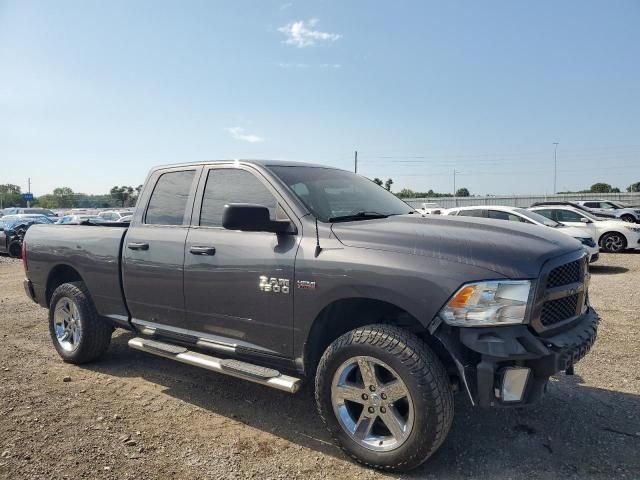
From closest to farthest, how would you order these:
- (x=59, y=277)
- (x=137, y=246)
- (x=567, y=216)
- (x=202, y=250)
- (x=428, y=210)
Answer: (x=202, y=250), (x=137, y=246), (x=59, y=277), (x=428, y=210), (x=567, y=216)

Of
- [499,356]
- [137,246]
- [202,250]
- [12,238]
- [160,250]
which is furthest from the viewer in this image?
[12,238]

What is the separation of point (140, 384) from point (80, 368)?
2.94 feet

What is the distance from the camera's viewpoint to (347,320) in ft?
11.1

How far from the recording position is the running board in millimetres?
3254

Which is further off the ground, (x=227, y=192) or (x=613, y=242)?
(x=227, y=192)

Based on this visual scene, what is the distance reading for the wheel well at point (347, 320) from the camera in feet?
10.5

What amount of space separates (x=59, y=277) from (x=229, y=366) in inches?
115

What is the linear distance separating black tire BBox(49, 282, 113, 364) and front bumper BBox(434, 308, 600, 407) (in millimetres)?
3579

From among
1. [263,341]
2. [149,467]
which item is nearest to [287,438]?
[263,341]

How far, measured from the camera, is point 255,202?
3777 millimetres

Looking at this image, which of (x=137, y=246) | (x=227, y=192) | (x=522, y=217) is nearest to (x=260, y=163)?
(x=227, y=192)

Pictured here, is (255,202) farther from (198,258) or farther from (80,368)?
(80,368)

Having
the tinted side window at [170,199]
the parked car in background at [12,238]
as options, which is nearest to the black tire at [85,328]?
the tinted side window at [170,199]

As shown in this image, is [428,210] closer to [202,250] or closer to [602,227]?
[202,250]
